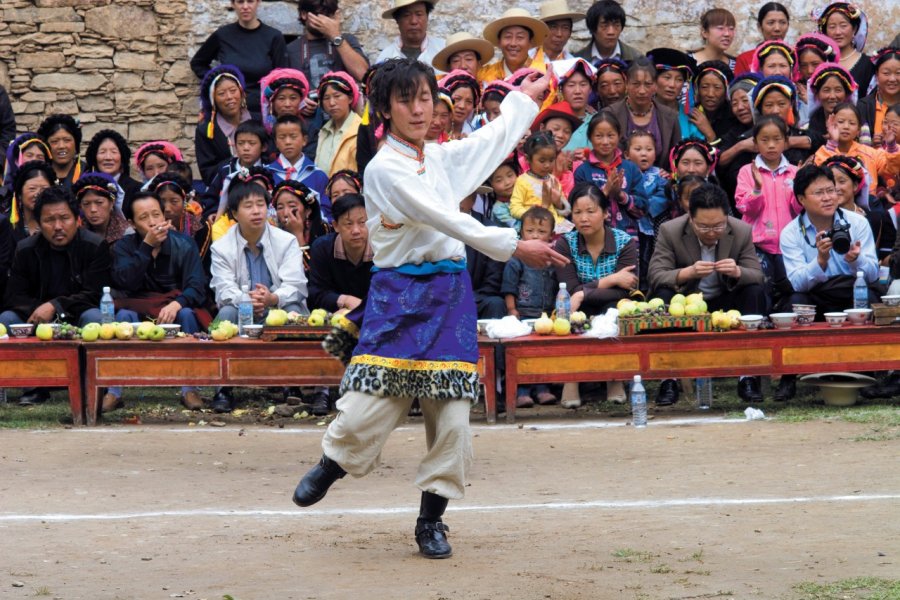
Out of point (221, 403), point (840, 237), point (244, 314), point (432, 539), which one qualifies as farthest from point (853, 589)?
point (221, 403)

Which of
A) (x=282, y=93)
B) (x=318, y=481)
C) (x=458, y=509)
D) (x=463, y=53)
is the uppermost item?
(x=463, y=53)

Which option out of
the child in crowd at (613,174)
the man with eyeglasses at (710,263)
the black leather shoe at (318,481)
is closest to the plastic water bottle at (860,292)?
the man with eyeglasses at (710,263)

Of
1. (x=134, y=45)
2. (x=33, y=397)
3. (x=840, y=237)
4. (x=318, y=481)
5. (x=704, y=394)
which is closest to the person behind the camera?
(x=318, y=481)

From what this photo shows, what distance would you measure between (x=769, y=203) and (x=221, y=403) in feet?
14.0

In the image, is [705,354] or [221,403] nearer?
[705,354]

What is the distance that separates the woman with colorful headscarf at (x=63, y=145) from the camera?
1188 cm

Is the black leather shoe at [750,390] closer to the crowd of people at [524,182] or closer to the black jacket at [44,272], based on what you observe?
the crowd of people at [524,182]

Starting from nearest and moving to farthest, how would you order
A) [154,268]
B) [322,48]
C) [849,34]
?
1. [154,268]
2. [849,34]
3. [322,48]

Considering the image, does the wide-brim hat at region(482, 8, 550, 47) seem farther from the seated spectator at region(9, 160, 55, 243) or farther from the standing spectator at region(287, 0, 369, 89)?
the seated spectator at region(9, 160, 55, 243)

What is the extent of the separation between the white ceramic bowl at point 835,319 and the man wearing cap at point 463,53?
13.4 feet

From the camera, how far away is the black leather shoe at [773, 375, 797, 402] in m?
9.97

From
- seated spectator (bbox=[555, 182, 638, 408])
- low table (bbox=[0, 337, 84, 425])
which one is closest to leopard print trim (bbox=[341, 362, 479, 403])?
low table (bbox=[0, 337, 84, 425])

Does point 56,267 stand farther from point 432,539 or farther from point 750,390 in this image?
point 432,539

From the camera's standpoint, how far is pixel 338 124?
1210cm
